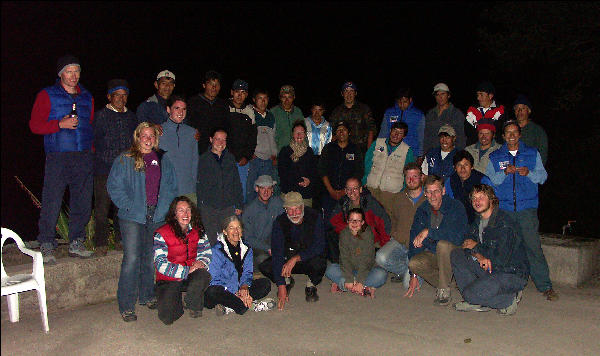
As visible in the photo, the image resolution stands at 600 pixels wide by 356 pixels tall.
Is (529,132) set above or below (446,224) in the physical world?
above

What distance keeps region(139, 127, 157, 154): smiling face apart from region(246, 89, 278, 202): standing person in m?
2.06

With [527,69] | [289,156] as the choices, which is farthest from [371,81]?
→ [289,156]

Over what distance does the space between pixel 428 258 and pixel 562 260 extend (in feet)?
5.81

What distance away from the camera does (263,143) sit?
7215 millimetres

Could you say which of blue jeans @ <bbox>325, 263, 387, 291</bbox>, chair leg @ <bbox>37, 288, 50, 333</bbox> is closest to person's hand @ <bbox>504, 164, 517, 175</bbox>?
blue jeans @ <bbox>325, 263, 387, 291</bbox>

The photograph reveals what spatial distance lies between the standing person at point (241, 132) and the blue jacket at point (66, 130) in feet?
5.98

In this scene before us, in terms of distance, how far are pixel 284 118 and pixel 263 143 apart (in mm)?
545

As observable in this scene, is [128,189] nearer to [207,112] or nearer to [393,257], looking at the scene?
[207,112]

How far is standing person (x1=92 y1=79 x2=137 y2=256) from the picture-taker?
567cm

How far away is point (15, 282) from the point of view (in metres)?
4.66

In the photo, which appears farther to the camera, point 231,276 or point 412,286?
point 412,286

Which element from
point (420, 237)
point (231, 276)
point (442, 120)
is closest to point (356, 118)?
point (442, 120)

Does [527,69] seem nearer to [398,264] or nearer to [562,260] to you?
[562,260]

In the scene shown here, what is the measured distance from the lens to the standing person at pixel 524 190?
5785 millimetres
